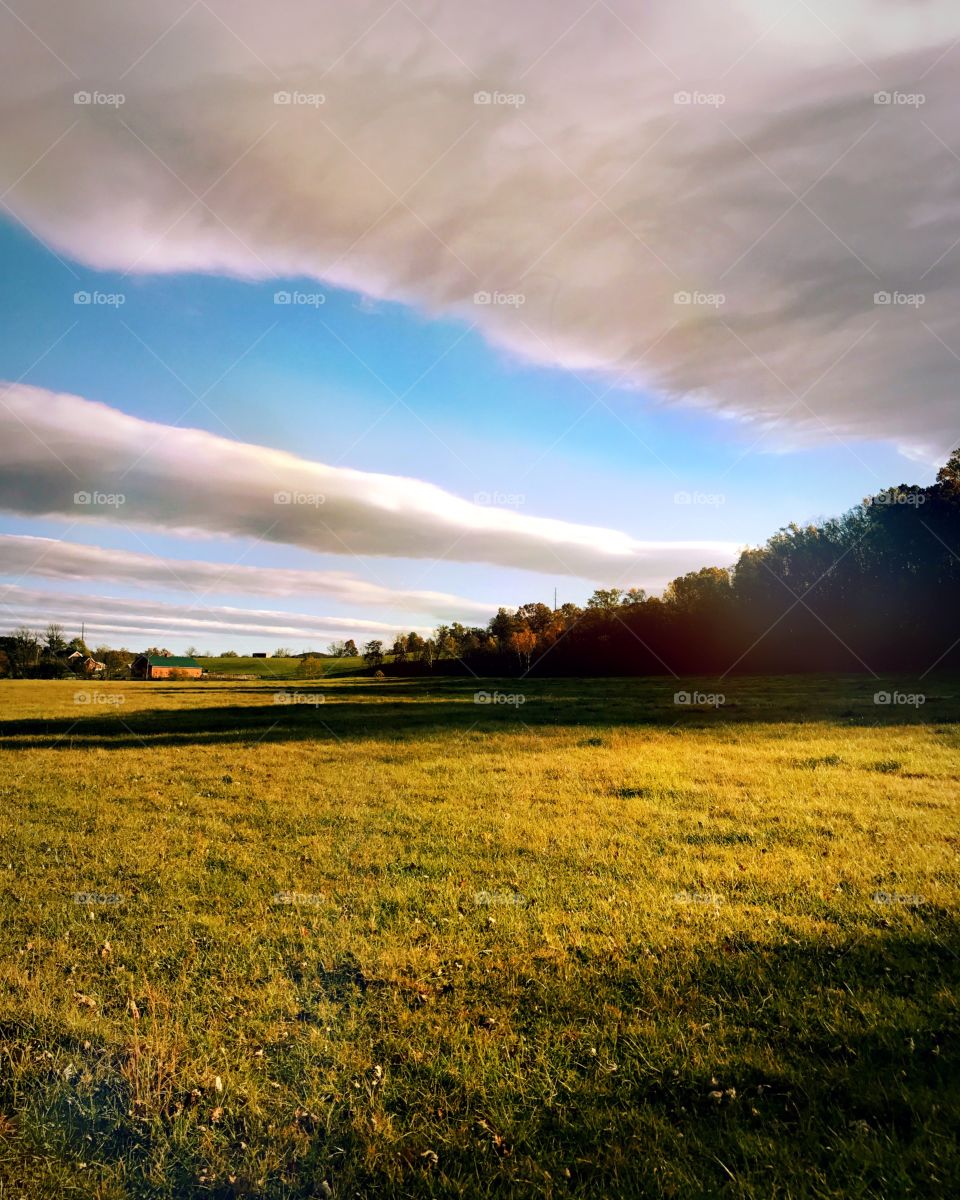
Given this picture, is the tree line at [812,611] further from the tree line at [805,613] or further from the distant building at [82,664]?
the distant building at [82,664]

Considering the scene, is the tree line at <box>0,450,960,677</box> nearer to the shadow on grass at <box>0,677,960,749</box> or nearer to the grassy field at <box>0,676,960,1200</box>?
→ the shadow on grass at <box>0,677,960,749</box>

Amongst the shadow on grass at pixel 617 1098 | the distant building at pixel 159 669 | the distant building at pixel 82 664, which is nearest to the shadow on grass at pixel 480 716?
the shadow on grass at pixel 617 1098

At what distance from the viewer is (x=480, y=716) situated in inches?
1253

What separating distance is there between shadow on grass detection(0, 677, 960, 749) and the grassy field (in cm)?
1127

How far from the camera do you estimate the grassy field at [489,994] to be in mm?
4613

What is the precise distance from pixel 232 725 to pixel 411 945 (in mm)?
27208

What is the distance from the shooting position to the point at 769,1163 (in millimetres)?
4434

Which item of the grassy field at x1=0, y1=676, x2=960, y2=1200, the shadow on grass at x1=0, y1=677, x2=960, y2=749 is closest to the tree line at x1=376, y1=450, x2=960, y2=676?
the shadow on grass at x1=0, y1=677, x2=960, y2=749

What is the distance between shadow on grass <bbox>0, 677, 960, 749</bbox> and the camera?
26438mm

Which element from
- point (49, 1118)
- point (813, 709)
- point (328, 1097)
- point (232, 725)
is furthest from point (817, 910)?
point (232, 725)

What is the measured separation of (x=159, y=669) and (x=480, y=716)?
113m

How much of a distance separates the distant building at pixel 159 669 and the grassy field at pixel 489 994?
395ft

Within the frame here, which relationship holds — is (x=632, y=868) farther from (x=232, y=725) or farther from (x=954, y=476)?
(x=954, y=476)

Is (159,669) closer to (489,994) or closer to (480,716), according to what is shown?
(480,716)
